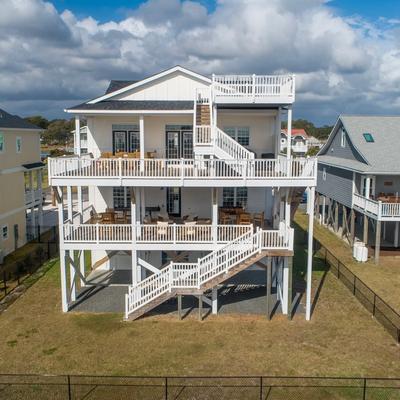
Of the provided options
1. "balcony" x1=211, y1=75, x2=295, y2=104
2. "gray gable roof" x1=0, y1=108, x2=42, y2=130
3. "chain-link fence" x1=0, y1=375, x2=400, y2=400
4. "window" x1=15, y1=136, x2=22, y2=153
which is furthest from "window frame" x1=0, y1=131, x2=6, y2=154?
Result: "chain-link fence" x1=0, y1=375, x2=400, y2=400

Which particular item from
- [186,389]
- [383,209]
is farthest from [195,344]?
[383,209]

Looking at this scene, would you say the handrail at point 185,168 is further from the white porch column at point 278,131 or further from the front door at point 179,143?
the front door at point 179,143

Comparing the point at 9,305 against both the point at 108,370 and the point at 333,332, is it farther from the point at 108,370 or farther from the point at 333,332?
the point at 333,332

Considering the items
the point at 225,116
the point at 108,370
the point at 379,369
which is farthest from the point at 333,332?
the point at 225,116

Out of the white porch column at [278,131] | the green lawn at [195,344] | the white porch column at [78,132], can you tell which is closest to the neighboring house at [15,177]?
the white porch column at [78,132]

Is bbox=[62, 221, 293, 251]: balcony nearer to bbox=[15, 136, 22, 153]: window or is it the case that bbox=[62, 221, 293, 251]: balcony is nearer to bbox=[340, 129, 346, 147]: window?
bbox=[15, 136, 22, 153]: window

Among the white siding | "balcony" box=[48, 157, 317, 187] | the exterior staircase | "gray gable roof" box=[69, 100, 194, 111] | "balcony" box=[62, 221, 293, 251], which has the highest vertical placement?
the white siding
